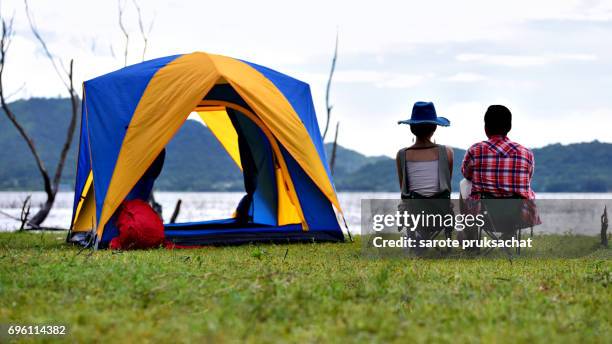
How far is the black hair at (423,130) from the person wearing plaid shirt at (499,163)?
1.51 ft

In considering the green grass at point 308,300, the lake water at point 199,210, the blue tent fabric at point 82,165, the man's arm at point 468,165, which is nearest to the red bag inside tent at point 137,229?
the blue tent fabric at point 82,165

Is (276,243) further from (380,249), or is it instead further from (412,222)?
(412,222)

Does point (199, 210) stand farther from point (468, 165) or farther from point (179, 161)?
point (179, 161)

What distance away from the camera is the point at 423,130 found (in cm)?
872

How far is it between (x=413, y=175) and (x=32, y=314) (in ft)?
14.6

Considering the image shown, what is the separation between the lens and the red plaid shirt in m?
8.38

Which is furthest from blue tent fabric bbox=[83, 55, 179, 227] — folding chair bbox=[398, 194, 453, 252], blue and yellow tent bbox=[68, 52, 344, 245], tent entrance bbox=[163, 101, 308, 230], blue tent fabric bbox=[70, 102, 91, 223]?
folding chair bbox=[398, 194, 453, 252]

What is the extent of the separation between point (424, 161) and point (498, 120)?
0.86 metres

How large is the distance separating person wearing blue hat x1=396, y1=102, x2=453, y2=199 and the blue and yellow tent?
8.89ft

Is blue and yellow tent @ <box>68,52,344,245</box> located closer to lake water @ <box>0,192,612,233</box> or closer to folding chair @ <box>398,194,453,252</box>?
lake water @ <box>0,192,612,233</box>

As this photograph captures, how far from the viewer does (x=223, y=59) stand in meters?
11.4

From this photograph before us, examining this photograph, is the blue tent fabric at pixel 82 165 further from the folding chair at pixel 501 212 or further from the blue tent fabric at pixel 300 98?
the folding chair at pixel 501 212

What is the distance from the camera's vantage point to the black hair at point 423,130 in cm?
870

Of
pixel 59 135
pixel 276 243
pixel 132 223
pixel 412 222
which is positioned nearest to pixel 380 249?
pixel 412 222
